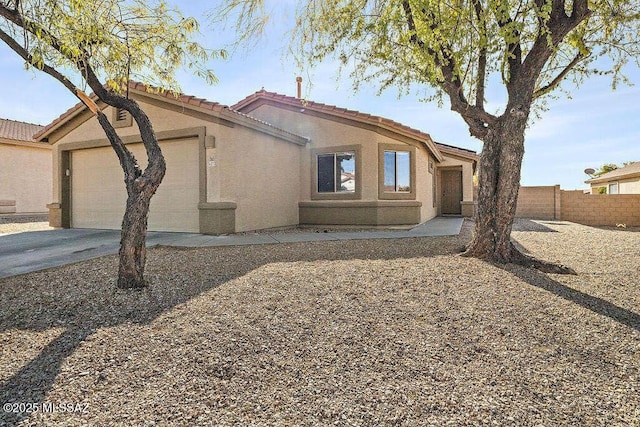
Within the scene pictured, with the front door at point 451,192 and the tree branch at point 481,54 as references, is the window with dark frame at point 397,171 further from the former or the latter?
the front door at point 451,192

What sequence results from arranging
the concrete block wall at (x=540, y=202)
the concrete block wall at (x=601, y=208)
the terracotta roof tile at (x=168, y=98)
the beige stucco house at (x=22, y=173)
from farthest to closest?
the concrete block wall at (x=540, y=202) < the beige stucco house at (x=22, y=173) < the concrete block wall at (x=601, y=208) < the terracotta roof tile at (x=168, y=98)

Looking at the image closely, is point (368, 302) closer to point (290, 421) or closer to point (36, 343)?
point (290, 421)

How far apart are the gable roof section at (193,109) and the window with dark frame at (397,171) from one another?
3447mm

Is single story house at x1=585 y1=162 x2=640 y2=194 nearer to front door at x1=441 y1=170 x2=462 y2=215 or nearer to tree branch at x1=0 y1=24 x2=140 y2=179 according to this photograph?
front door at x1=441 y1=170 x2=462 y2=215

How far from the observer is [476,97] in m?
7.23

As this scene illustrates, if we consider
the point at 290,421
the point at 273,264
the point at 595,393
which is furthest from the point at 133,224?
the point at 595,393

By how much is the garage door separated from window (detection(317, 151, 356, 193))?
4636mm

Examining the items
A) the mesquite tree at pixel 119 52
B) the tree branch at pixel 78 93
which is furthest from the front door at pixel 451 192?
the tree branch at pixel 78 93

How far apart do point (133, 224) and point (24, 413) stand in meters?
2.99

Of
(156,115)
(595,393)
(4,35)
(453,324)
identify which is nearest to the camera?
(595,393)

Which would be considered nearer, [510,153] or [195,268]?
[195,268]

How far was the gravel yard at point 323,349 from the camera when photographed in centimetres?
225

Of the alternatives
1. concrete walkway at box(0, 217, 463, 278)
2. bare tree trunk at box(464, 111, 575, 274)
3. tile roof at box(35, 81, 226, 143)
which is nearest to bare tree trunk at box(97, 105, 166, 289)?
concrete walkway at box(0, 217, 463, 278)

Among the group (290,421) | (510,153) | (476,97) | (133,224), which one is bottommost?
(290,421)
